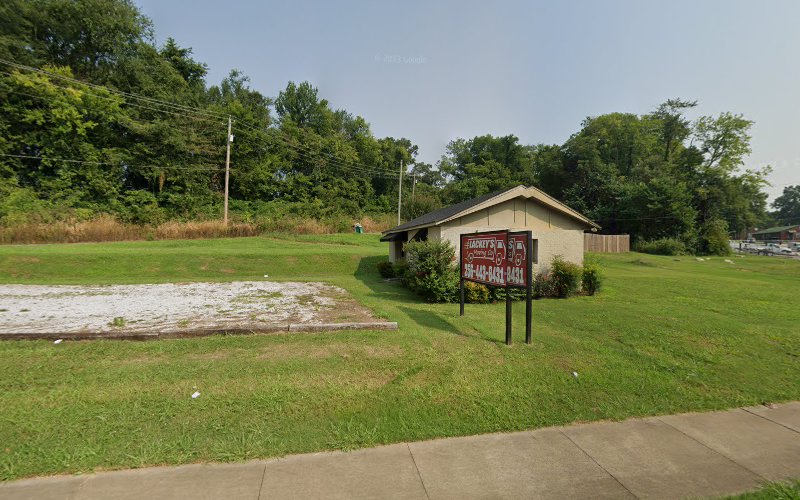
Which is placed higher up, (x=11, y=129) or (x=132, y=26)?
(x=132, y=26)

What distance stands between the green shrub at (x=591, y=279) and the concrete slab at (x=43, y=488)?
13054 mm

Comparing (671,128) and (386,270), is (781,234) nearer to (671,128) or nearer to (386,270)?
(671,128)

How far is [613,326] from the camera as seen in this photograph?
680 cm

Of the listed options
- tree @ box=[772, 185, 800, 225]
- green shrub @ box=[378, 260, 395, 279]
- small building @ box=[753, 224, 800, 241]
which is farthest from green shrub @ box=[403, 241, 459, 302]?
tree @ box=[772, 185, 800, 225]

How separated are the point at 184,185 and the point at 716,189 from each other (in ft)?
189

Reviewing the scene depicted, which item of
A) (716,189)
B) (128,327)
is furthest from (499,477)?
(716,189)

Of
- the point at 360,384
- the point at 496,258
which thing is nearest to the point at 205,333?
the point at 360,384

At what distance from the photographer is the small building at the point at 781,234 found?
84500 millimetres

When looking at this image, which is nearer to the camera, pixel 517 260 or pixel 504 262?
pixel 517 260

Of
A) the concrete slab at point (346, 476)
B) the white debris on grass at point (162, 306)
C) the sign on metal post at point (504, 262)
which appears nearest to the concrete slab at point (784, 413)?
the sign on metal post at point (504, 262)

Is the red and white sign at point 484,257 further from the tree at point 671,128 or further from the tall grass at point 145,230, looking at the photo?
the tree at point 671,128

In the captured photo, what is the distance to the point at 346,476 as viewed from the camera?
2.57 metres

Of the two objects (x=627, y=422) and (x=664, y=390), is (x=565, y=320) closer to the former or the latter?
(x=664, y=390)

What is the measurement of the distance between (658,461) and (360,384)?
286cm
